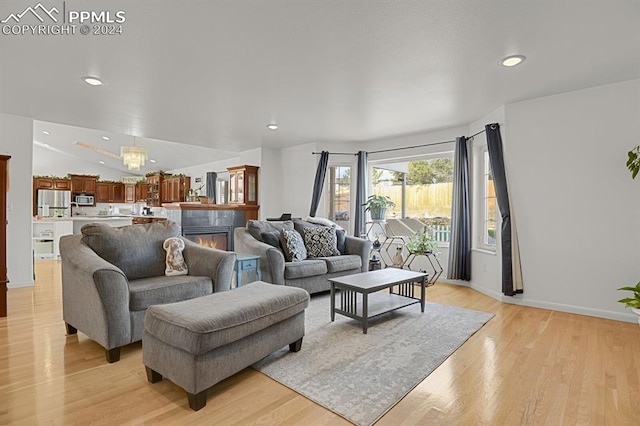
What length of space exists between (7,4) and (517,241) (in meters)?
5.00

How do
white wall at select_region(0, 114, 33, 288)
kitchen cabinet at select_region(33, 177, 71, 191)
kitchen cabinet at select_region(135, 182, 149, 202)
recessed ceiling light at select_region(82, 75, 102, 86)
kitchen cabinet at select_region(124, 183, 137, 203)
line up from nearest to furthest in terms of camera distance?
recessed ceiling light at select_region(82, 75, 102, 86), white wall at select_region(0, 114, 33, 288), kitchen cabinet at select_region(33, 177, 71, 191), kitchen cabinet at select_region(135, 182, 149, 202), kitchen cabinet at select_region(124, 183, 137, 203)

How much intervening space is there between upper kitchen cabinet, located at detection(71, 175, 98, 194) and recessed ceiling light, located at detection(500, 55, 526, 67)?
463 inches

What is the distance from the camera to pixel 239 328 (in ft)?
6.59

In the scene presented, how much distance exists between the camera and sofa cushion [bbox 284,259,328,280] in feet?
12.8

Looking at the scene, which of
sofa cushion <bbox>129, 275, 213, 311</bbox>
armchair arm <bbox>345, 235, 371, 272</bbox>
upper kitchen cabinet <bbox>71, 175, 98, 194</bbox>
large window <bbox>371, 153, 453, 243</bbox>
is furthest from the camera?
upper kitchen cabinet <bbox>71, 175, 98, 194</bbox>

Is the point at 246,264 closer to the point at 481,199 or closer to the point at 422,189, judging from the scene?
the point at 481,199

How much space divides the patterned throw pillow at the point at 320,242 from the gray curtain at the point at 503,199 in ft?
6.78

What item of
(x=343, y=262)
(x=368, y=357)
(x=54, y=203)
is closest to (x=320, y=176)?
(x=343, y=262)

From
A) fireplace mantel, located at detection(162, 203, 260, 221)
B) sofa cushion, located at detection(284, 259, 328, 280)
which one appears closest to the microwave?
fireplace mantel, located at detection(162, 203, 260, 221)

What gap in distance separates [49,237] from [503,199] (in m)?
9.08

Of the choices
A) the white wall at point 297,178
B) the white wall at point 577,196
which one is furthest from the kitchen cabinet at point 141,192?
the white wall at point 577,196

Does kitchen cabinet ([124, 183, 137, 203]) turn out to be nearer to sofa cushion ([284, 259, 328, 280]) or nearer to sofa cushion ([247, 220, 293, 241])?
sofa cushion ([247, 220, 293, 241])

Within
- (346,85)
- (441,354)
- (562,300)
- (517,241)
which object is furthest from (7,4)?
(562,300)

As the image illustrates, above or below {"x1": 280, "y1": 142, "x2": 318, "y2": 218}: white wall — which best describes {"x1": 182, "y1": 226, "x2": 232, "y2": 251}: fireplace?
below
